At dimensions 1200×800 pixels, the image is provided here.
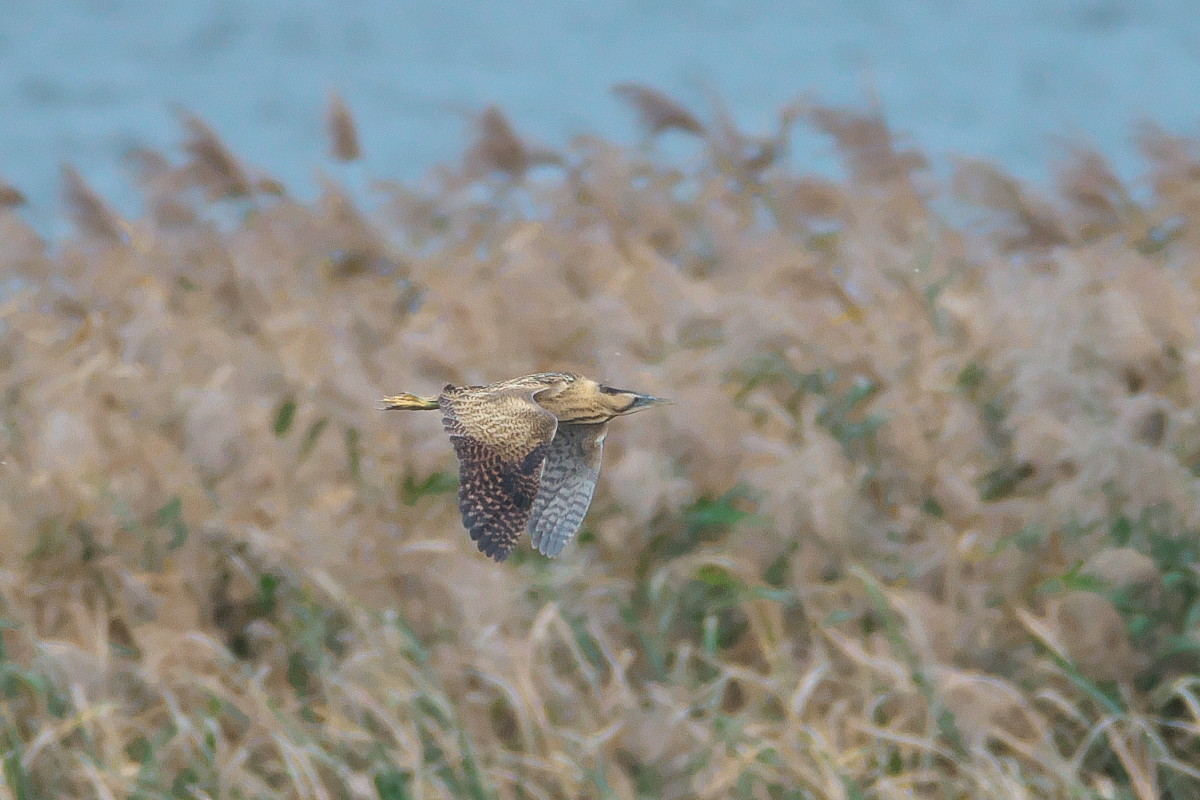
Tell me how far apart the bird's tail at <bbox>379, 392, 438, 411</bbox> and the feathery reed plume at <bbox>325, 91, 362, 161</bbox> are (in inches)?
8.3

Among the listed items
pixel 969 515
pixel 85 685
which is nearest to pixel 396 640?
pixel 85 685

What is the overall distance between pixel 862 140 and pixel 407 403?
34.8 inches

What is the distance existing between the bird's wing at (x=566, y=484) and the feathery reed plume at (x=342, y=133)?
0.21 metres

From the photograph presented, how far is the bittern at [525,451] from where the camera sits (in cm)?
42

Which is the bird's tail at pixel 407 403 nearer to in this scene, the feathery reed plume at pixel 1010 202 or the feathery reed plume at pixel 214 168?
the feathery reed plume at pixel 214 168

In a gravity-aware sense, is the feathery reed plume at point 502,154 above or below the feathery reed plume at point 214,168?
above

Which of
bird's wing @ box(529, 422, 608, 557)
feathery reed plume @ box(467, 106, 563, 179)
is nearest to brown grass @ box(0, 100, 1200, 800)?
feathery reed plume @ box(467, 106, 563, 179)

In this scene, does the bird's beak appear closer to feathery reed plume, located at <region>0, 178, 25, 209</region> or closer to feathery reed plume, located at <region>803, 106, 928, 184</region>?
feathery reed plume, located at <region>0, 178, 25, 209</region>

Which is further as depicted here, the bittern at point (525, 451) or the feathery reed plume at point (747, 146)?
the feathery reed plume at point (747, 146)

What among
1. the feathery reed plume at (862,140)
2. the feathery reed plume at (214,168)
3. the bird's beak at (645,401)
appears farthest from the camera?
the feathery reed plume at (862,140)

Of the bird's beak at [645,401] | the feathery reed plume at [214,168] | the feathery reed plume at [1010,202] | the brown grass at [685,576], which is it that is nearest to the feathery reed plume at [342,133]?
the feathery reed plume at [214,168]

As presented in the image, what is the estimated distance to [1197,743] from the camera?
92.0 inches

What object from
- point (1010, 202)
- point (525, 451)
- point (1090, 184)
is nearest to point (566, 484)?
point (525, 451)

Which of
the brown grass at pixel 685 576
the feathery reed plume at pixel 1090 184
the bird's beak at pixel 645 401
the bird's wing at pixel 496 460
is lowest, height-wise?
the brown grass at pixel 685 576
